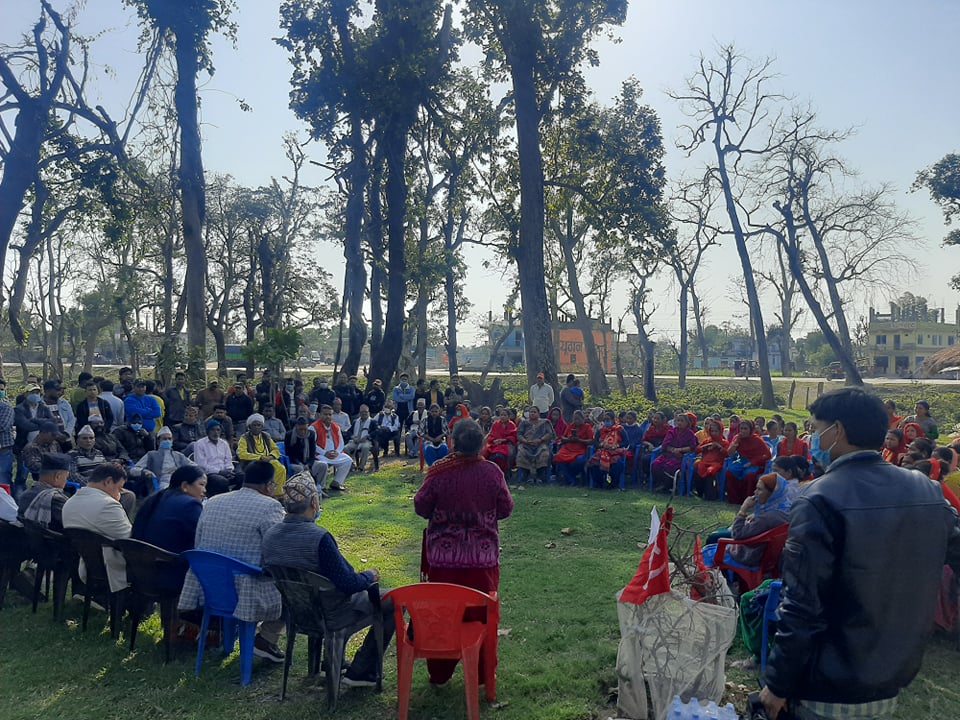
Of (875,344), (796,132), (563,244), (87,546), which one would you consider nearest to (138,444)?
(87,546)

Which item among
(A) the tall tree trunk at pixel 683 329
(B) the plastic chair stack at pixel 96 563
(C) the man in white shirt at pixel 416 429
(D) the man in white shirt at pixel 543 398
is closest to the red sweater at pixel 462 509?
(B) the plastic chair stack at pixel 96 563

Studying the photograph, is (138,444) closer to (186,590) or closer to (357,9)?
(186,590)

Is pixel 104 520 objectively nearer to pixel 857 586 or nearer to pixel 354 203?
pixel 857 586

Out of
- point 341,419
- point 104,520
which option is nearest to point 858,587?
point 104,520

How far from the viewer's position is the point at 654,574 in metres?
3.85

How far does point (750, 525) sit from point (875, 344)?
2903 inches

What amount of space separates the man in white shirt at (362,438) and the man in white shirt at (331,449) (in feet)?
3.87

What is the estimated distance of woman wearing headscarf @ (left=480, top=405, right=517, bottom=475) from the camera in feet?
41.2

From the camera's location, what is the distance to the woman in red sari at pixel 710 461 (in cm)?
1114

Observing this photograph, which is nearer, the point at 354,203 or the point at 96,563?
the point at 96,563

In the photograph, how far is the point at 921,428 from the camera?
33.1ft

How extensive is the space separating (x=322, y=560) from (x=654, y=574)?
1.96m

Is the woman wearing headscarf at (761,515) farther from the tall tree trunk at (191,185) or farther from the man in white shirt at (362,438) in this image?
the tall tree trunk at (191,185)

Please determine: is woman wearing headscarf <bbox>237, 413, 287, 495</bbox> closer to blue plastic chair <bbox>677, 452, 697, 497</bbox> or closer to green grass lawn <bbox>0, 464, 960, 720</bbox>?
green grass lawn <bbox>0, 464, 960, 720</bbox>
